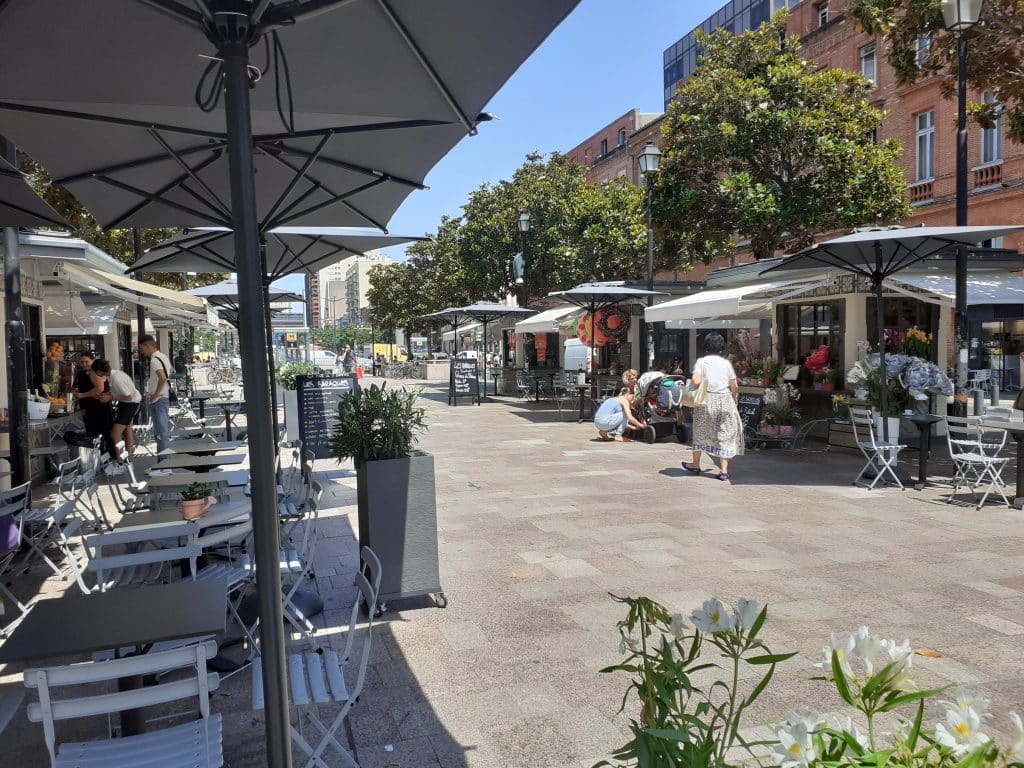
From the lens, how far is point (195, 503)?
4.80 meters

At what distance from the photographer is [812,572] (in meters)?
5.73

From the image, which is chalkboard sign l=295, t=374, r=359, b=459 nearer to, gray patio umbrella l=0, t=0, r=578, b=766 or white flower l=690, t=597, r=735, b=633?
gray patio umbrella l=0, t=0, r=578, b=766

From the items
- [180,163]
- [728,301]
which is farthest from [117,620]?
[728,301]

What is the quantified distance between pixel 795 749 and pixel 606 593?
4.19 meters

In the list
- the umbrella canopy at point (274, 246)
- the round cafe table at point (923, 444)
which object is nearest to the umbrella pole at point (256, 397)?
the umbrella canopy at point (274, 246)

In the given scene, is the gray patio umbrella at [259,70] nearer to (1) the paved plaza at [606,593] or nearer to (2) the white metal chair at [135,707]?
(2) the white metal chair at [135,707]

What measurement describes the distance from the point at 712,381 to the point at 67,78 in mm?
7470

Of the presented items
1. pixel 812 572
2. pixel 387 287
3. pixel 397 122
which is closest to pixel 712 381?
pixel 812 572

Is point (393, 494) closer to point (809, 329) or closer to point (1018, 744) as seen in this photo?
point (1018, 744)

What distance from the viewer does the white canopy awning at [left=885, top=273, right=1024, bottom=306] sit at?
1093 cm

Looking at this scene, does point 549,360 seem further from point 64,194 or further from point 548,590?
point 548,590

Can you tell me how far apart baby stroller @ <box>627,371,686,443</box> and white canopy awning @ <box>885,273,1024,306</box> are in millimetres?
4076

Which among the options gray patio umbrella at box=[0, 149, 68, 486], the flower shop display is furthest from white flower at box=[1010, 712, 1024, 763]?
gray patio umbrella at box=[0, 149, 68, 486]

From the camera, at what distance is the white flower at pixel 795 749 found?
119 cm
